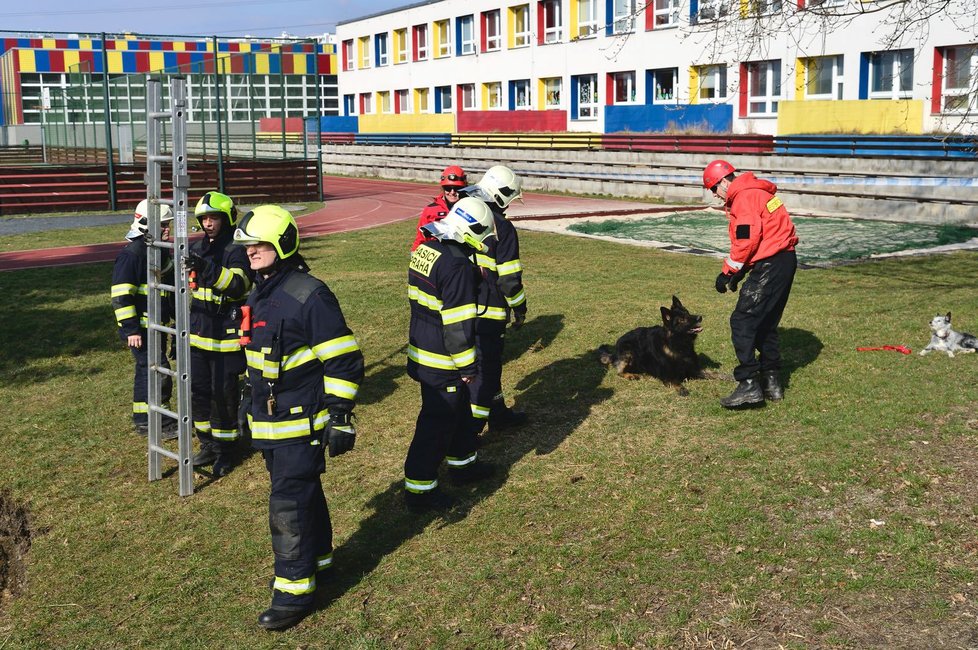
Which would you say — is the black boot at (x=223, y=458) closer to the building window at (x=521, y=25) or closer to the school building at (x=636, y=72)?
the school building at (x=636, y=72)

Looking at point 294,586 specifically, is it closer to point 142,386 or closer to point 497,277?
point 497,277

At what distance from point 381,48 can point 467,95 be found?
33.3 ft

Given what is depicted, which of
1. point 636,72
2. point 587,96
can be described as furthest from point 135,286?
point 587,96

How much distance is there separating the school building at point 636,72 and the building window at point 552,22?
0.21 ft

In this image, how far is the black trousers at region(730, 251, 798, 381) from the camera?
27.2 ft

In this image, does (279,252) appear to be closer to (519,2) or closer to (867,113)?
(867,113)

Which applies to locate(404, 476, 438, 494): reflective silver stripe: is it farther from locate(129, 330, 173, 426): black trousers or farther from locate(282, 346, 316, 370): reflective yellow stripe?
locate(129, 330, 173, 426): black trousers

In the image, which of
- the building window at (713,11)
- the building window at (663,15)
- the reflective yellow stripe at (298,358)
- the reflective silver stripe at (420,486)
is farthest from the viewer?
the building window at (663,15)

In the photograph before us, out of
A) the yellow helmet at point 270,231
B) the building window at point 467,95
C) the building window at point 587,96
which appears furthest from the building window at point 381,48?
the yellow helmet at point 270,231

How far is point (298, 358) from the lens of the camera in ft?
18.8

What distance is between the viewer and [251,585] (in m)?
6.21

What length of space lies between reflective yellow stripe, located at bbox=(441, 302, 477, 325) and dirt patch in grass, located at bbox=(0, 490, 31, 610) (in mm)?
3242

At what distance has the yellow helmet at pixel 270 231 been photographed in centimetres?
565

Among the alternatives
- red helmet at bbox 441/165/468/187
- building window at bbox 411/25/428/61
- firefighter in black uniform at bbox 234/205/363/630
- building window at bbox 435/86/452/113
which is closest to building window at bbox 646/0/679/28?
building window at bbox 435/86/452/113
